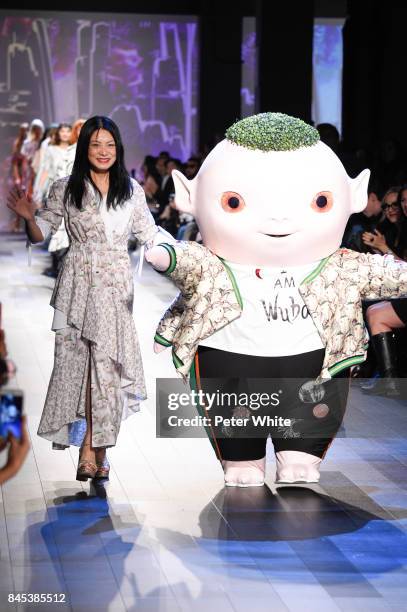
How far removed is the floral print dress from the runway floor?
0.32 m

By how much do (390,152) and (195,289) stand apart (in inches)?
223

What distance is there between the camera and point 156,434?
6398mm

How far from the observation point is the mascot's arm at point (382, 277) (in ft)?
17.3

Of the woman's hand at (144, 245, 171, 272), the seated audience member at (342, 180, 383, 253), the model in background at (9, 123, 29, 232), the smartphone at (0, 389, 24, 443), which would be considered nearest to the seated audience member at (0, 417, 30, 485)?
the smartphone at (0, 389, 24, 443)

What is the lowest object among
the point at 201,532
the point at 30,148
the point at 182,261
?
the point at 30,148

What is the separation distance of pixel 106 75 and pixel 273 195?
14.4 metres

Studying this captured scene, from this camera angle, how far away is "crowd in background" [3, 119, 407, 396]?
7508mm

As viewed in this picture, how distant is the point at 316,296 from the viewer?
517cm

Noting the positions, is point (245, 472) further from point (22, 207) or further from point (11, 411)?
point (11, 411)

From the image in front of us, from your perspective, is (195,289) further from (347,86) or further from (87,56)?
(87,56)

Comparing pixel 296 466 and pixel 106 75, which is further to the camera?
pixel 106 75

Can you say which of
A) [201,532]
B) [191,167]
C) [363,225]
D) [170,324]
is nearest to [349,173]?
[363,225]

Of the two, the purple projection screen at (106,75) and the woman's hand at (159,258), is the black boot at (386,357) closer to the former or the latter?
the woman's hand at (159,258)

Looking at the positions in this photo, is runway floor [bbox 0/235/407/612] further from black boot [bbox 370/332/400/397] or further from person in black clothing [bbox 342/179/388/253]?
person in black clothing [bbox 342/179/388/253]
